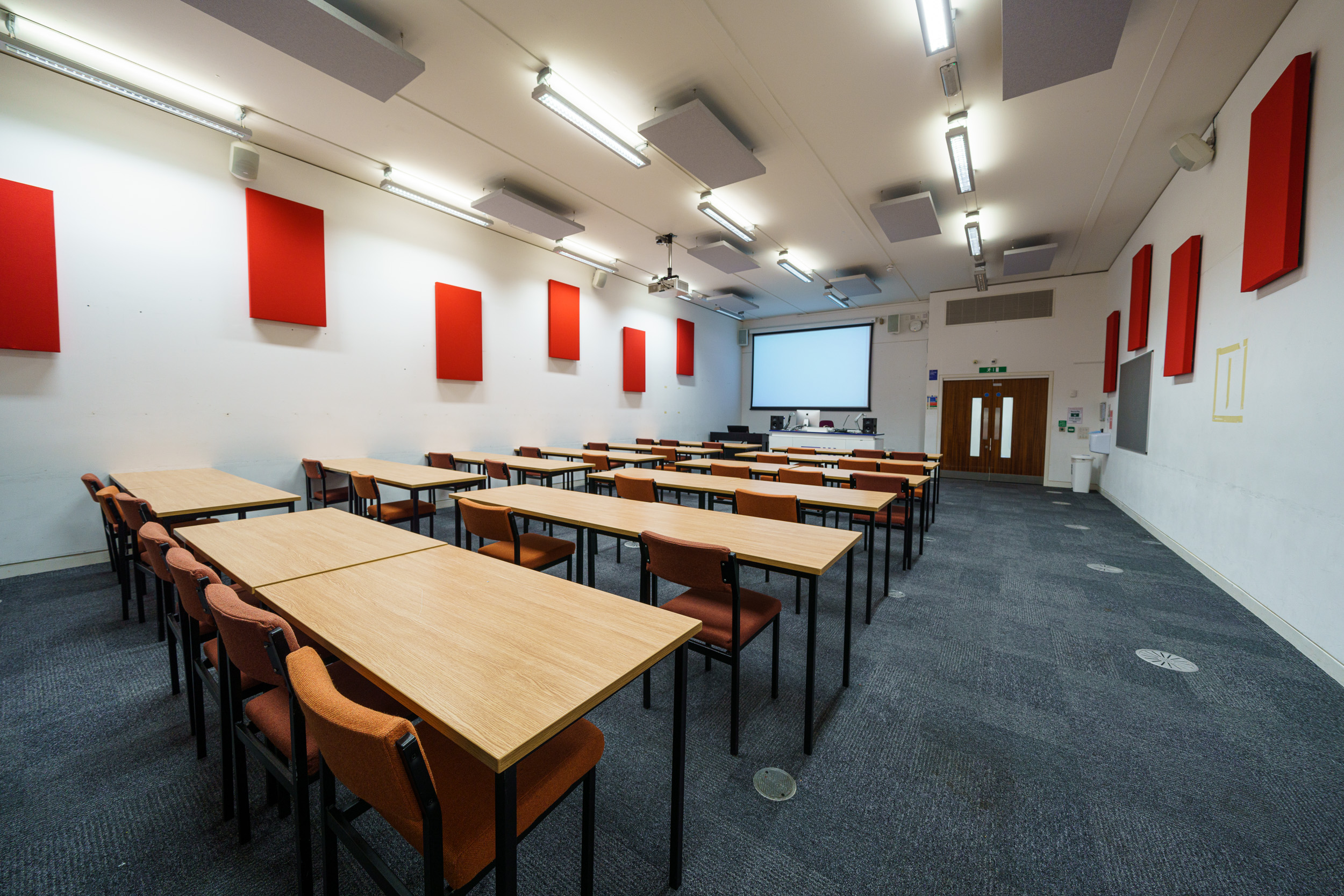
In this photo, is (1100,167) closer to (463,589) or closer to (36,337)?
(463,589)

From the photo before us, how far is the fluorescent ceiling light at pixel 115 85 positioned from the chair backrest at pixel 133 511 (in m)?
2.79

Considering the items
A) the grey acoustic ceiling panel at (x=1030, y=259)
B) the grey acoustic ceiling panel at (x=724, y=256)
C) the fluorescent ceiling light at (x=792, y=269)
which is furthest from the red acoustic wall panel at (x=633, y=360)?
the grey acoustic ceiling panel at (x=1030, y=259)

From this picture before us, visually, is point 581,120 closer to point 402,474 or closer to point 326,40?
point 326,40

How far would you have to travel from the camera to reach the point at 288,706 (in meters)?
1.23

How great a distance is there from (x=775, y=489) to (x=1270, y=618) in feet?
9.27

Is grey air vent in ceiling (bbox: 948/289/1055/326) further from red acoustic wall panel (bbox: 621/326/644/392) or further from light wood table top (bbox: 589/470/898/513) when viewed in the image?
light wood table top (bbox: 589/470/898/513)

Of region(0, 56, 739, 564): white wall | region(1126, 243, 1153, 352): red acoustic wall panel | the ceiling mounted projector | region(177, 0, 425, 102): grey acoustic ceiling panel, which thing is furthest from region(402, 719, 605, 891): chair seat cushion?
region(1126, 243, 1153, 352): red acoustic wall panel

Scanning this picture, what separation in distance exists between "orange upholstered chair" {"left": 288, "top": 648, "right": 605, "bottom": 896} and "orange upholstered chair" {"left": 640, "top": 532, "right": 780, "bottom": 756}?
25.2 inches

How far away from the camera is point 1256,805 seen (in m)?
1.46

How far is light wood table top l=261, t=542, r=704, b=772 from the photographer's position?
0.81m

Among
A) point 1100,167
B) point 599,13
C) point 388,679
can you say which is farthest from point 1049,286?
point 388,679

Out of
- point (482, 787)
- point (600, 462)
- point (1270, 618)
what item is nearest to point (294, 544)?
point (482, 787)

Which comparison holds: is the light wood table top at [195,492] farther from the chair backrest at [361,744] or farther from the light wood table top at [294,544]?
the chair backrest at [361,744]

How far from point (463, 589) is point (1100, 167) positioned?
629 cm
